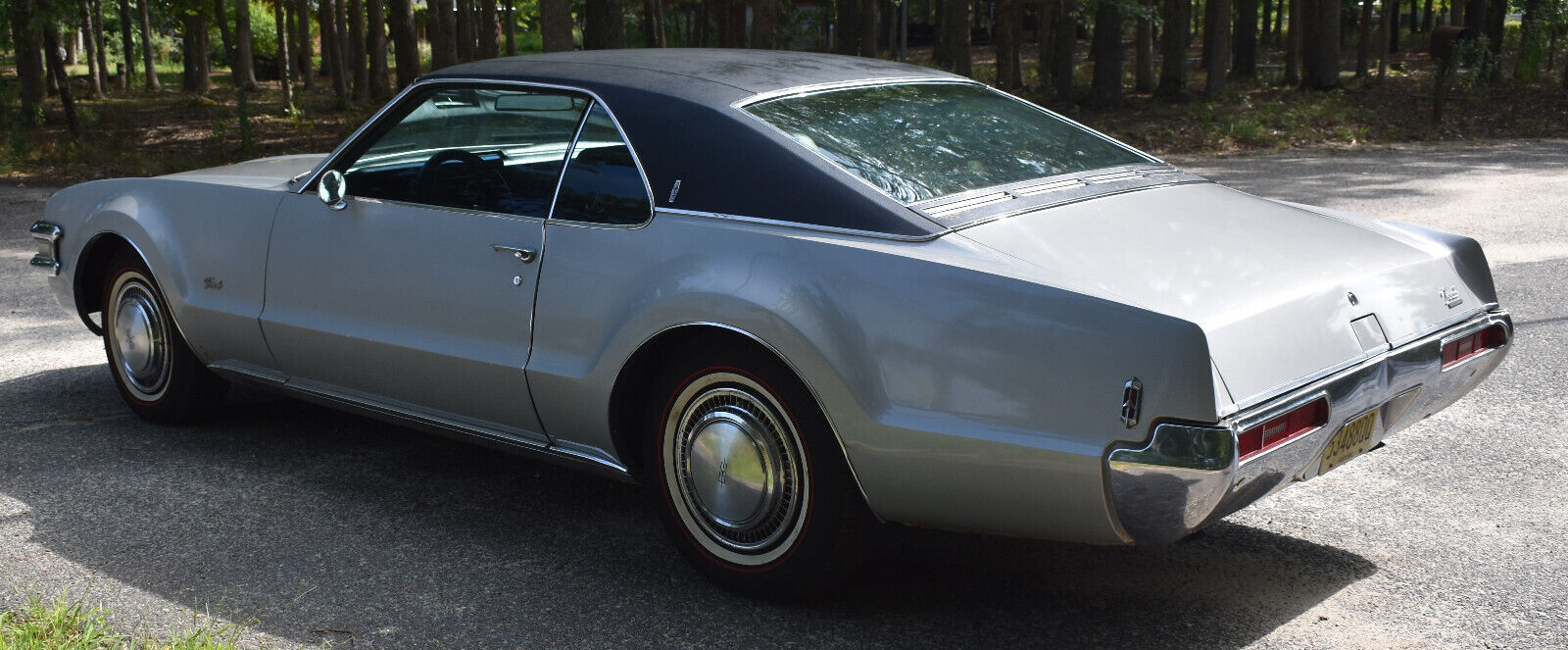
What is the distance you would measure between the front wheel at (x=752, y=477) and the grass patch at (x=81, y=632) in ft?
3.78

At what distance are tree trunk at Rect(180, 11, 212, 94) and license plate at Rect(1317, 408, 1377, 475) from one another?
117 feet

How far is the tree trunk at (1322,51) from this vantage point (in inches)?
864

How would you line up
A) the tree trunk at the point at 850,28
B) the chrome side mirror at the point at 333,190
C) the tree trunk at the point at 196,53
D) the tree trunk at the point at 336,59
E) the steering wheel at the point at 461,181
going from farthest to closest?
1. the tree trunk at the point at 196,53
2. the tree trunk at the point at 850,28
3. the tree trunk at the point at 336,59
4. the chrome side mirror at the point at 333,190
5. the steering wheel at the point at 461,181

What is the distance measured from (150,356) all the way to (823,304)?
318 centimetres

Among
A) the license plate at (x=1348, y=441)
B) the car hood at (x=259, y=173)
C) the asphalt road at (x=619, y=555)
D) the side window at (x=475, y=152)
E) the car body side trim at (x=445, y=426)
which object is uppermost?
the side window at (x=475, y=152)

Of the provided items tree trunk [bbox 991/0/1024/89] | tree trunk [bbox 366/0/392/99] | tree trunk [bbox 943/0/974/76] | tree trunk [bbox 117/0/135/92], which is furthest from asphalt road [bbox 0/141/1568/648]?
tree trunk [bbox 117/0/135/92]

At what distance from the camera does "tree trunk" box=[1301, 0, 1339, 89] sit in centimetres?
2194

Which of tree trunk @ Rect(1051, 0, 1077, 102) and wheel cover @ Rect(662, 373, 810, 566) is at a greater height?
tree trunk @ Rect(1051, 0, 1077, 102)

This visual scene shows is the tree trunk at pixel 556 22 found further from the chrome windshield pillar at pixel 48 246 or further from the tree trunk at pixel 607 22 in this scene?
the chrome windshield pillar at pixel 48 246

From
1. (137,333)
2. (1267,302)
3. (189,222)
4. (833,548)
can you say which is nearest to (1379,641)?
(1267,302)

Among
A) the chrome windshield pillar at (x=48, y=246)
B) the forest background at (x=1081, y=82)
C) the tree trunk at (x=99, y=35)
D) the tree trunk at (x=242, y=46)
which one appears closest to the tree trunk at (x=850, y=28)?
the forest background at (x=1081, y=82)

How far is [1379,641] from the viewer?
323 cm

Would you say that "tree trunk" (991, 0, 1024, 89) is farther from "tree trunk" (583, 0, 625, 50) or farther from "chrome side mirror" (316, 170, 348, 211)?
"chrome side mirror" (316, 170, 348, 211)

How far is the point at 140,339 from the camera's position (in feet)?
16.9
